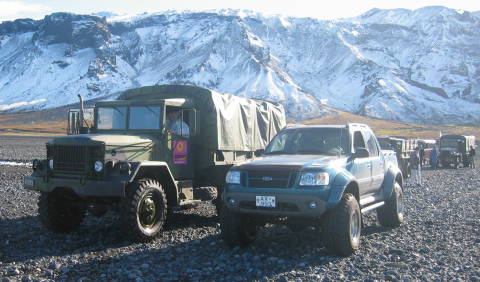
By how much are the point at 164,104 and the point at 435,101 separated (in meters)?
186

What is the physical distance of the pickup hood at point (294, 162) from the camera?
8250mm

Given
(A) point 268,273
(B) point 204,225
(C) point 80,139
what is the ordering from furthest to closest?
(B) point 204,225
(C) point 80,139
(A) point 268,273

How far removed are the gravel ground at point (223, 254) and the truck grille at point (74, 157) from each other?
1.45 metres

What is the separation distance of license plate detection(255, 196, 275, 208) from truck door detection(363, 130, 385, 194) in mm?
2855

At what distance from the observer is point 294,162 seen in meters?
8.42

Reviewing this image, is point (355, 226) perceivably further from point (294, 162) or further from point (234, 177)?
point (234, 177)

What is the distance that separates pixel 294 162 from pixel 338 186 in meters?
0.83

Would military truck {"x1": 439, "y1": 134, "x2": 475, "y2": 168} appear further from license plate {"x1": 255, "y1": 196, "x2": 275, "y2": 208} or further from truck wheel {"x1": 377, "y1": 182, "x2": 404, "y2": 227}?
license plate {"x1": 255, "y1": 196, "x2": 275, "y2": 208}

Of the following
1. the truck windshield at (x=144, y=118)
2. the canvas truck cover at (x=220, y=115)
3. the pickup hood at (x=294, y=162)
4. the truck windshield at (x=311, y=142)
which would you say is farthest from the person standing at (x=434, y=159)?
the truck windshield at (x=144, y=118)

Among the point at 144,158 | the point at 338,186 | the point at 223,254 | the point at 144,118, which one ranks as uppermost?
the point at 144,118

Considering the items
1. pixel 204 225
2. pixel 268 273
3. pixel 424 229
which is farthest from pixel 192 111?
pixel 424 229

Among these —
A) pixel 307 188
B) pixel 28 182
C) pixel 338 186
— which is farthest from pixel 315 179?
pixel 28 182

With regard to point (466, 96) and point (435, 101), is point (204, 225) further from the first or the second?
point (466, 96)

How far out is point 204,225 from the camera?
457 inches
